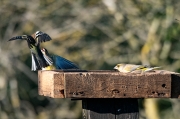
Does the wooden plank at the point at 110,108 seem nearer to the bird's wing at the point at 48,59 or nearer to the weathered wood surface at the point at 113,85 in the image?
the weathered wood surface at the point at 113,85

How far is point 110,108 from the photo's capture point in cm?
394

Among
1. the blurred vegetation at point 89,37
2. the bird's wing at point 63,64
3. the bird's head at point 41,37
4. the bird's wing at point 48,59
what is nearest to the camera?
the bird's wing at point 63,64

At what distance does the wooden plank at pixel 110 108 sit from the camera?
12.8ft

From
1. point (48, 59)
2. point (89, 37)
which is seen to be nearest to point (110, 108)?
point (48, 59)

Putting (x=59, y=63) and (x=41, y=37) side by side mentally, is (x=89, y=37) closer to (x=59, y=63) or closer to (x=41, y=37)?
(x=41, y=37)

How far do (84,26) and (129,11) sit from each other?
4.06 ft

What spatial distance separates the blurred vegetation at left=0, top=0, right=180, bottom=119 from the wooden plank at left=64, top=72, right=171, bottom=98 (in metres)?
5.91

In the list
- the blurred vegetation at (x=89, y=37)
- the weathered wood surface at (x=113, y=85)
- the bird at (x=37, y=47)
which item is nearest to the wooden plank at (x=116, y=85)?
the weathered wood surface at (x=113, y=85)

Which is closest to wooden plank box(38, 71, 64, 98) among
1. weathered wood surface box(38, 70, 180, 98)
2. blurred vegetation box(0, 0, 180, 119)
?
weathered wood surface box(38, 70, 180, 98)

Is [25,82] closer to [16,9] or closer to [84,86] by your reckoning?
[16,9]

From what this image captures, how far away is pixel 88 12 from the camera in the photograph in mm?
11672

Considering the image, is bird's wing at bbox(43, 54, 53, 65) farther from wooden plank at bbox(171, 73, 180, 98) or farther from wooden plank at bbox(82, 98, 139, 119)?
wooden plank at bbox(171, 73, 180, 98)

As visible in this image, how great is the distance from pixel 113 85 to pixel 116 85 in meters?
0.02

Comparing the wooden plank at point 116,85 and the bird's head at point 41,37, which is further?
the bird's head at point 41,37
